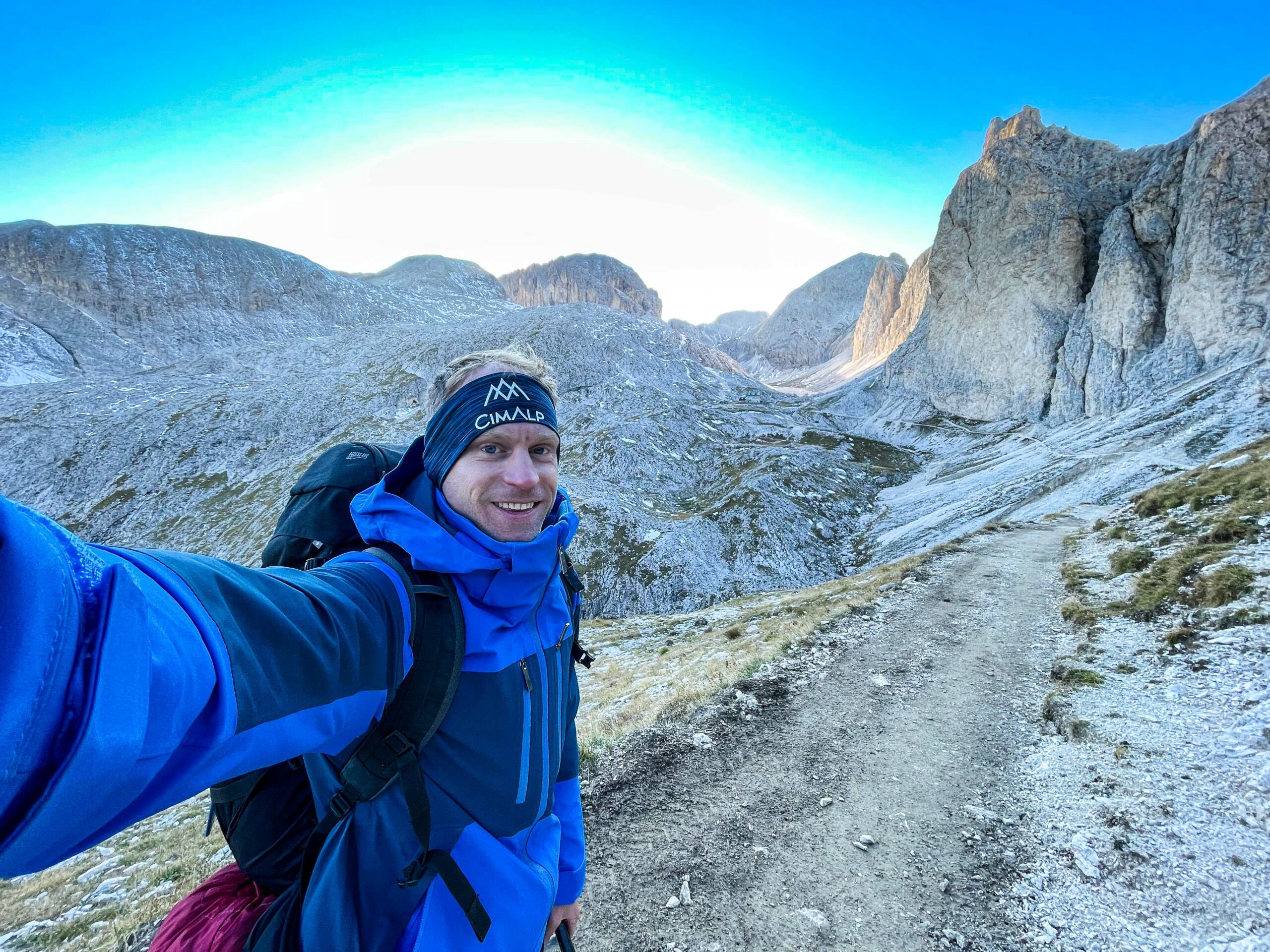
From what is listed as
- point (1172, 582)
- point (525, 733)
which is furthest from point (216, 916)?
point (1172, 582)

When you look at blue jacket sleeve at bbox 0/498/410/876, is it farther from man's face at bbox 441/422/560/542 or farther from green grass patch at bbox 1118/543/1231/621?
green grass patch at bbox 1118/543/1231/621

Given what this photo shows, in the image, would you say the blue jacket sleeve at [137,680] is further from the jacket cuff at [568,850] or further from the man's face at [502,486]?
the jacket cuff at [568,850]

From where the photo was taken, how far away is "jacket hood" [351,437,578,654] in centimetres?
282

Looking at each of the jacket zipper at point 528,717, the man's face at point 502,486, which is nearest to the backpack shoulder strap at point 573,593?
the jacket zipper at point 528,717

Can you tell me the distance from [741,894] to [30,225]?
20150cm

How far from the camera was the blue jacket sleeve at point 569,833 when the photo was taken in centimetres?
402

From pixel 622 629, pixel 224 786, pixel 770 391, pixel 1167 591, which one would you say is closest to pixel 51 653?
pixel 224 786

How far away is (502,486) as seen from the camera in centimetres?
318

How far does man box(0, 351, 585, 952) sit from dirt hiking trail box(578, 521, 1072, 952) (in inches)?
127

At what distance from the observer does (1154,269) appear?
2462 inches

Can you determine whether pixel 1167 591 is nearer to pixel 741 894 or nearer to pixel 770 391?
pixel 741 894

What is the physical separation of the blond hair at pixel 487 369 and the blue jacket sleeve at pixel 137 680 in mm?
2000

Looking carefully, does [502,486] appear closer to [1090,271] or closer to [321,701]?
[321,701]

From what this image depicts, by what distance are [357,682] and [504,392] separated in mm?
1975
